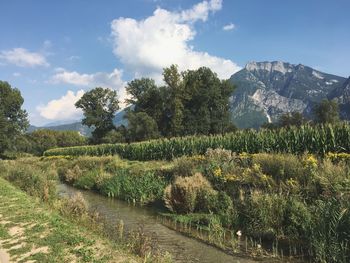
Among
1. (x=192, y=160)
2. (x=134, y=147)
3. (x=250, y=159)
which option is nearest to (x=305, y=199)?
(x=250, y=159)

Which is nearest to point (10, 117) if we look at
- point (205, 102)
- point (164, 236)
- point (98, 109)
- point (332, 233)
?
point (98, 109)

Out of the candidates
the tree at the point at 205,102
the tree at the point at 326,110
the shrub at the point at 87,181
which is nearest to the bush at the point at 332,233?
the shrub at the point at 87,181

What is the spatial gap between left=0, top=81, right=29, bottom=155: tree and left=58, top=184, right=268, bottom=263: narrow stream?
63.6m

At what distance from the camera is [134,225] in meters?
14.9

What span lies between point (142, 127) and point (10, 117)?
1171 inches

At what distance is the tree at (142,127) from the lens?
73.5 metres

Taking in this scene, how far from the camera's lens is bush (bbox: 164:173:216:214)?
15.7 metres

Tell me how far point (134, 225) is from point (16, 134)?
74120 millimetres

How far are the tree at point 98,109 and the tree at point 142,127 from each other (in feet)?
77.8

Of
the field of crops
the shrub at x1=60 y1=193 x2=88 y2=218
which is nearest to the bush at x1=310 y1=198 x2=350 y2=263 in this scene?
the shrub at x1=60 y1=193 x2=88 y2=218

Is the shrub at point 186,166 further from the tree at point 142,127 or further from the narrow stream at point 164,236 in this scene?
the tree at point 142,127

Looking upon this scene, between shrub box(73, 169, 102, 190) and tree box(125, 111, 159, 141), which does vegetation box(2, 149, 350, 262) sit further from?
tree box(125, 111, 159, 141)

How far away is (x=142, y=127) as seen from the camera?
2918 inches

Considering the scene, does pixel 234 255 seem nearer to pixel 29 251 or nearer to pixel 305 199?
pixel 305 199
